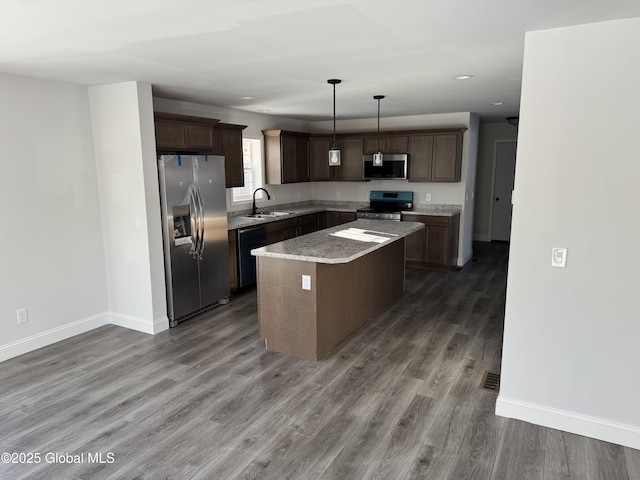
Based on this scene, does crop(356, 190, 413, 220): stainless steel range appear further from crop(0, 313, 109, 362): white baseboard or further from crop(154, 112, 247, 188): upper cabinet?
crop(0, 313, 109, 362): white baseboard

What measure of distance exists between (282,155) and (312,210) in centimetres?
101

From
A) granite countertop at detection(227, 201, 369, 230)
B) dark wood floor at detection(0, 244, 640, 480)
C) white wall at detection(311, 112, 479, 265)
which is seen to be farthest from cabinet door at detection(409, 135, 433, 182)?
dark wood floor at detection(0, 244, 640, 480)

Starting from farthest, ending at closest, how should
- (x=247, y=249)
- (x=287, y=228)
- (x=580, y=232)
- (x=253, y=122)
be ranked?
(x=253, y=122), (x=287, y=228), (x=247, y=249), (x=580, y=232)

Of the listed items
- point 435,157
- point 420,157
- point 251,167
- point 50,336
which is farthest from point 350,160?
point 50,336

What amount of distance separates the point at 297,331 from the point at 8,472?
208 centimetres

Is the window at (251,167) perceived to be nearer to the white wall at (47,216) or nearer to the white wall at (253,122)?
the white wall at (253,122)

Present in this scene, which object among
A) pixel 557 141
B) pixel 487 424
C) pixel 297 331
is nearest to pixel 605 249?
pixel 557 141

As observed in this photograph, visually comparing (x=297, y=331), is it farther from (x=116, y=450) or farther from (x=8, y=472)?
(x=8, y=472)

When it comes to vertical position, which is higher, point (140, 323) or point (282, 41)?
point (282, 41)

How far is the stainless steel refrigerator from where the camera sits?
4.28 metres

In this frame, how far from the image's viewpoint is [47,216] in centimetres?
389

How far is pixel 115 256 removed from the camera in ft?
14.4

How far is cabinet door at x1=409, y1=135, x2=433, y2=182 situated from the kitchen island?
2.67 m

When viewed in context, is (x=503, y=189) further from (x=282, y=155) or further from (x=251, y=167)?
(x=251, y=167)
